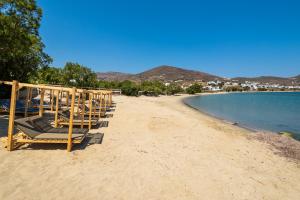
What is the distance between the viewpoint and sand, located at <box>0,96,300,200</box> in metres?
5.00

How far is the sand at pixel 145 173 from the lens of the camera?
4996mm

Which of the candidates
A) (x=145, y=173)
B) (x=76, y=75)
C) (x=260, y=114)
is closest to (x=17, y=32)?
(x=145, y=173)

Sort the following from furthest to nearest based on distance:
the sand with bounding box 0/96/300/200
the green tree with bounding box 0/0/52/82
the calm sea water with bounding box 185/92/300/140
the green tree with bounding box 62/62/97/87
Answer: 1. the green tree with bounding box 62/62/97/87
2. the calm sea water with bounding box 185/92/300/140
3. the green tree with bounding box 0/0/52/82
4. the sand with bounding box 0/96/300/200

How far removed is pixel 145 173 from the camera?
6.18 m

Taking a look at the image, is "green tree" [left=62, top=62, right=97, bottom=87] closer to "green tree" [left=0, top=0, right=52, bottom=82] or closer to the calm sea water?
"green tree" [left=0, top=0, right=52, bottom=82]

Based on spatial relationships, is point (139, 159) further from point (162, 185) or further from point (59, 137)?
point (59, 137)

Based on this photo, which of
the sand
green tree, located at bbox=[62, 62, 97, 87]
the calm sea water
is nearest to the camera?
the sand

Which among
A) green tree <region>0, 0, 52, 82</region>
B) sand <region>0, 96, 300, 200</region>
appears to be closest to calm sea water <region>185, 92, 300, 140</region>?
sand <region>0, 96, 300, 200</region>

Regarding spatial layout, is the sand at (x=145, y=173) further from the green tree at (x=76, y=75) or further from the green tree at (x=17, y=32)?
the green tree at (x=76, y=75)

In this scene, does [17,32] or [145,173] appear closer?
[145,173]

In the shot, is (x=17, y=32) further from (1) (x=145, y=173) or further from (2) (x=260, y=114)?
(2) (x=260, y=114)

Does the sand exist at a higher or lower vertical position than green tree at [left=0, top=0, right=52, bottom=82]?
lower

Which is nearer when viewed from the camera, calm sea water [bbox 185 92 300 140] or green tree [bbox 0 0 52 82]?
green tree [bbox 0 0 52 82]

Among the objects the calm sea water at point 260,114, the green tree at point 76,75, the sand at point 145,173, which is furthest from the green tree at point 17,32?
the calm sea water at point 260,114
